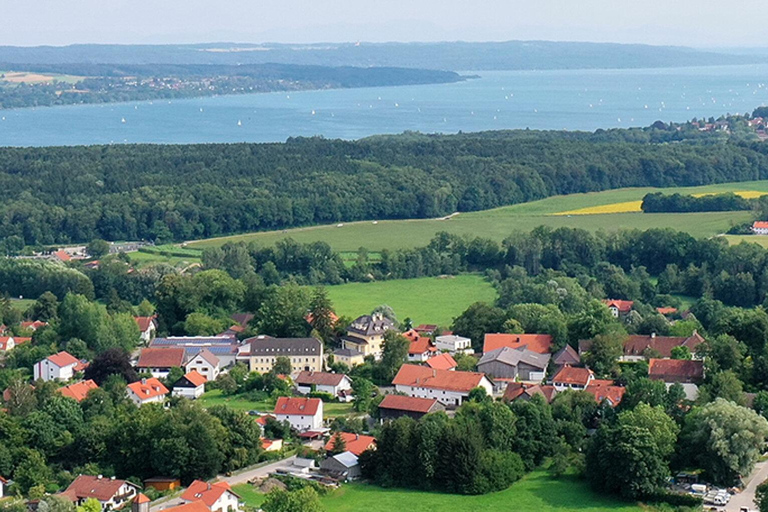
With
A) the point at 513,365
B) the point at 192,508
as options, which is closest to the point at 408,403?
the point at 513,365

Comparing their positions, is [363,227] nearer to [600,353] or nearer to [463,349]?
[463,349]

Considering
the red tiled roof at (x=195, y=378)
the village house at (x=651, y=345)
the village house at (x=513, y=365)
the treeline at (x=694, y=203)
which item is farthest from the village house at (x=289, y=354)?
the treeline at (x=694, y=203)

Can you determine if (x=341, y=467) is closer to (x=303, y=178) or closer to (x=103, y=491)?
(x=103, y=491)

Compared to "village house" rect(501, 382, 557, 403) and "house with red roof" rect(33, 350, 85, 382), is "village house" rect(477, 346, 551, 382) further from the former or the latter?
"house with red roof" rect(33, 350, 85, 382)

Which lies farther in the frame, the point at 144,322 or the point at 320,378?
the point at 144,322

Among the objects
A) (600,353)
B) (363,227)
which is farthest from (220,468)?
(363,227)

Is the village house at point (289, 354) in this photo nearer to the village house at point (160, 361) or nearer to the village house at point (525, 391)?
the village house at point (160, 361)

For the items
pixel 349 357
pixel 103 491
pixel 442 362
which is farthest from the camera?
pixel 349 357
